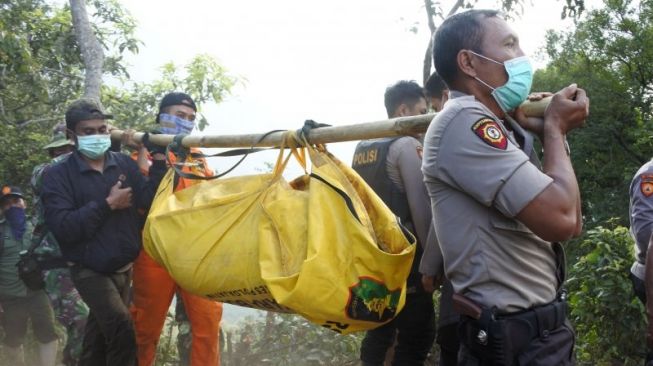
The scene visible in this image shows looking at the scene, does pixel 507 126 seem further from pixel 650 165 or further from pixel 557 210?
pixel 650 165

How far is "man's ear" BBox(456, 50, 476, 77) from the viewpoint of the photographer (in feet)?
6.50

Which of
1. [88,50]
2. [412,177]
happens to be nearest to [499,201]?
[412,177]

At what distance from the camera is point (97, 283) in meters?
3.76

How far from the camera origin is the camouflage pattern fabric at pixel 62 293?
4.38 meters

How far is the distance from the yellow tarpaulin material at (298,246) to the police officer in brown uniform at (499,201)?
0.43m

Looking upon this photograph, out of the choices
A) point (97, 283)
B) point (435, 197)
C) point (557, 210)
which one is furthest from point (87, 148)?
point (557, 210)

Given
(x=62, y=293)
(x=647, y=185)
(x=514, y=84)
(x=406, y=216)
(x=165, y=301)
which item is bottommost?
(x=62, y=293)

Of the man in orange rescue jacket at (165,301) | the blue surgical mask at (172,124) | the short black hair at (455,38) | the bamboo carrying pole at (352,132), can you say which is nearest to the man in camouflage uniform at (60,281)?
the man in orange rescue jacket at (165,301)

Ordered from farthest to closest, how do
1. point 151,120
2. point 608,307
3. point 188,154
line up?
point 151,120
point 608,307
point 188,154

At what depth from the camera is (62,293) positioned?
16.4 feet

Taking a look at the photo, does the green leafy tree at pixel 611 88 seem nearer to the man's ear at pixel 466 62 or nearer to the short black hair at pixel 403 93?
the short black hair at pixel 403 93

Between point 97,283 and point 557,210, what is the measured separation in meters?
2.82

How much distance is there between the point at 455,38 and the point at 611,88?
2541 centimetres

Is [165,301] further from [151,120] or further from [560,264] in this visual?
[151,120]
